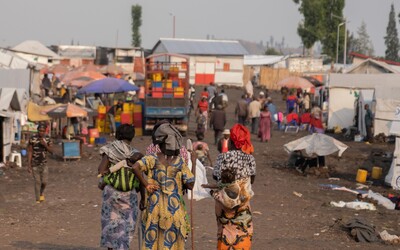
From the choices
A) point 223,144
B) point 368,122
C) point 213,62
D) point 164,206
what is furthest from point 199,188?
point 213,62

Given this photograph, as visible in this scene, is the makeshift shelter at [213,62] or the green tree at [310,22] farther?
the green tree at [310,22]

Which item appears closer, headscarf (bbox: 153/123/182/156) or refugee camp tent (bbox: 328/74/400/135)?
headscarf (bbox: 153/123/182/156)

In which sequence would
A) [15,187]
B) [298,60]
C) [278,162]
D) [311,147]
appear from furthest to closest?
[298,60], [278,162], [311,147], [15,187]

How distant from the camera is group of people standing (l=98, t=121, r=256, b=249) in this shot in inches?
302

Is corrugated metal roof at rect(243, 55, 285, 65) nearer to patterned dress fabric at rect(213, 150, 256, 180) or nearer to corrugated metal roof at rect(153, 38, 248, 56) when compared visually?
corrugated metal roof at rect(153, 38, 248, 56)

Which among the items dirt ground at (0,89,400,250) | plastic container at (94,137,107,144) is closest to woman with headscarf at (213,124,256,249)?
dirt ground at (0,89,400,250)

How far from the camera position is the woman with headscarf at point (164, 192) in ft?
25.1

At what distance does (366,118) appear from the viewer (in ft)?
101

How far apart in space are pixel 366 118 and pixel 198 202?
16868 mm

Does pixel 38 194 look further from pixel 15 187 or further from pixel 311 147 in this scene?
pixel 311 147

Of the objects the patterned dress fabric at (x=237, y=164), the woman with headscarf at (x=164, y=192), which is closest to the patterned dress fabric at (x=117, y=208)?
the woman with headscarf at (x=164, y=192)

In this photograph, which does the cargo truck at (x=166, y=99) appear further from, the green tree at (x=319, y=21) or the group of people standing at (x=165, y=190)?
the green tree at (x=319, y=21)

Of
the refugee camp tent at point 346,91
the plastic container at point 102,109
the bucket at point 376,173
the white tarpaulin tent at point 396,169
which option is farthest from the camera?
the refugee camp tent at point 346,91

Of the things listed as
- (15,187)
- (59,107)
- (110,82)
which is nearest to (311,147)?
(15,187)
